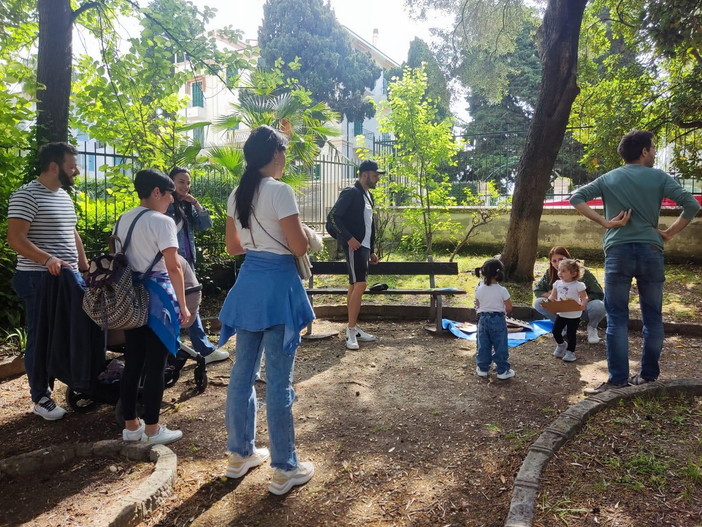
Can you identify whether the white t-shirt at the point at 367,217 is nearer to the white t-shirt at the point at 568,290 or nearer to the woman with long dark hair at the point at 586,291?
the woman with long dark hair at the point at 586,291

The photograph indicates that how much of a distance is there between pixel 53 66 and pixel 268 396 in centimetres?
503

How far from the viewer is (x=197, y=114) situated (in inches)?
1400

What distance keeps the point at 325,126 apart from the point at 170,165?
10.1 feet

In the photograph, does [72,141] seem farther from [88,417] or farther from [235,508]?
[235,508]

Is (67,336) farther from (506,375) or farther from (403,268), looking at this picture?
(403,268)

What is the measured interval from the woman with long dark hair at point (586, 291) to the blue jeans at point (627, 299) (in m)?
1.57

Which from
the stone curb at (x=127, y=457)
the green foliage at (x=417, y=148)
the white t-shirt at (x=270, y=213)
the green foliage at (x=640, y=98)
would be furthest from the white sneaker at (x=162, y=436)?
the green foliage at (x=640, y=98)

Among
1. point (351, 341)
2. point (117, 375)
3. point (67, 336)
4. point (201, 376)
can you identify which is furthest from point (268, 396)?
point (351, 341)

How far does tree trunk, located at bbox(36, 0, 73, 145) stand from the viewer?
595 centimetres

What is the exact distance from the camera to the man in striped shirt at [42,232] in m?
3.85

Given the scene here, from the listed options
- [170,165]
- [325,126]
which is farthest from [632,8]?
[170,165]

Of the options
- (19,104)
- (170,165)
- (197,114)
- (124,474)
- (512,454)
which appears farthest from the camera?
(197,114)

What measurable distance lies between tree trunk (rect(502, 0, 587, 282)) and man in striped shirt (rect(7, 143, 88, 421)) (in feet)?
21.4

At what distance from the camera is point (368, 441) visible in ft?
12.3
